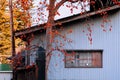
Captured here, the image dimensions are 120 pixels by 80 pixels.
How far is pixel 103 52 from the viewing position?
69.6 ft

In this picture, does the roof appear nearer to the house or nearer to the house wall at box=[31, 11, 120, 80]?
the house

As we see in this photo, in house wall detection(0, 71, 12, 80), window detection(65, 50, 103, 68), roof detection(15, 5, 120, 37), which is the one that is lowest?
house wall detection(0, 71, 12, 80)

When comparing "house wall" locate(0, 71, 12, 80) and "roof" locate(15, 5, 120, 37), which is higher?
"roof" locate(15, 5, 120, 37)

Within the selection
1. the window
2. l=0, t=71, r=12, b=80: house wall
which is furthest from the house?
l=0, t=71, r=12, b=80: house wall

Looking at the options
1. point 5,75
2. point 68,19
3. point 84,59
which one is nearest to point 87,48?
point 84,59

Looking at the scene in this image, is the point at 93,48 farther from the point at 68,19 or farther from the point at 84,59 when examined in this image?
the point at 68,19

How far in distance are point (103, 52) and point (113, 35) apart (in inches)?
37.1

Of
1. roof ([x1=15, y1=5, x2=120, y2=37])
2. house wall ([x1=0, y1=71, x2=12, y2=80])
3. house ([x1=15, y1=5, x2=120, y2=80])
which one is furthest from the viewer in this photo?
house wall ([x1=0, y1=71, x2=12, y2=80])

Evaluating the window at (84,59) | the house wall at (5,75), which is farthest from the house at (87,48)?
the house wall at (5,75)

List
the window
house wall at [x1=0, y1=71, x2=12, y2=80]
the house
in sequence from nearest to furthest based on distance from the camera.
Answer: the house, the window, house wall at [x1=0, y1=71, x2=12, y2=80]

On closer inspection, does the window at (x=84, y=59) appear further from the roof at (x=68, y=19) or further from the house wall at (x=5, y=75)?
the house wall at (x=5, y=75)

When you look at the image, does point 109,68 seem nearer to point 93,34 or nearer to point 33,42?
point 93,34

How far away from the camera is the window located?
2130 cm

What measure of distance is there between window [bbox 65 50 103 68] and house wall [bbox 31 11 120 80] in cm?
19
